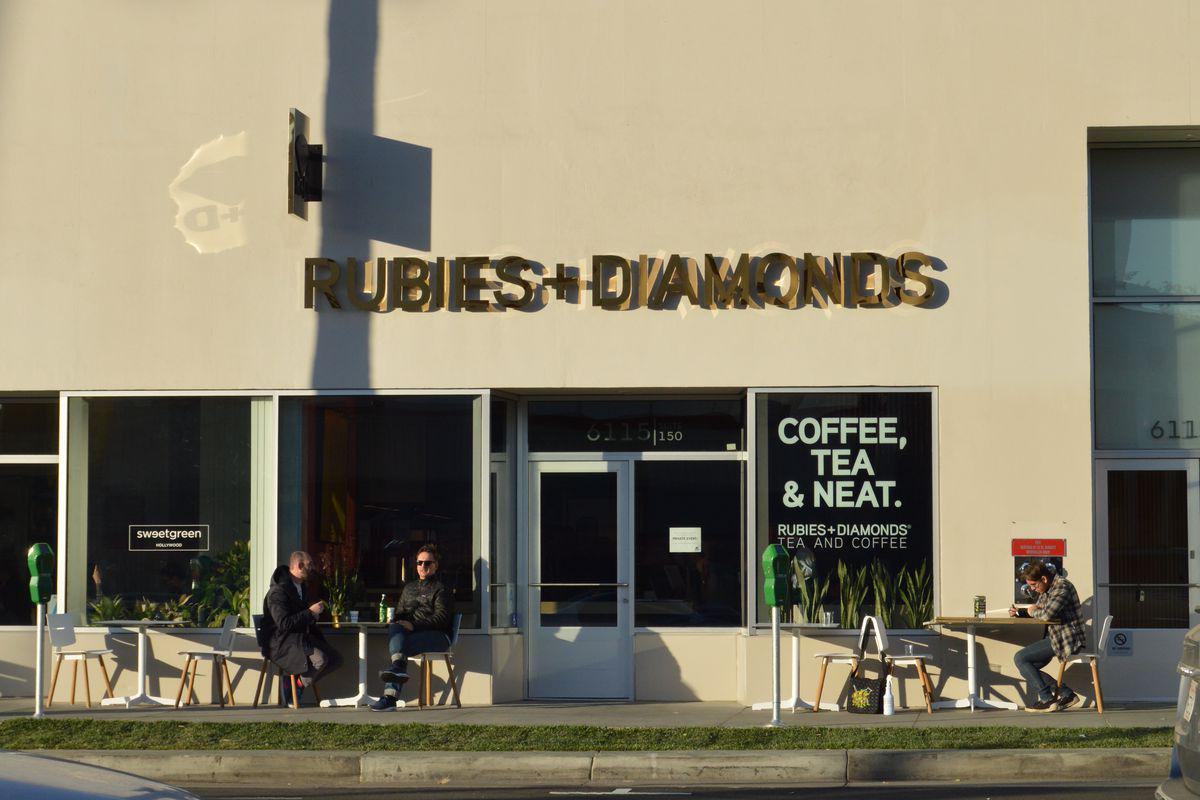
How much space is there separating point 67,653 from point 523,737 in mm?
5464

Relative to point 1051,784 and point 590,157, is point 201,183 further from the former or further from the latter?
point 1051,784

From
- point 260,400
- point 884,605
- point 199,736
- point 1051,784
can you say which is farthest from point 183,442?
point 1051,784

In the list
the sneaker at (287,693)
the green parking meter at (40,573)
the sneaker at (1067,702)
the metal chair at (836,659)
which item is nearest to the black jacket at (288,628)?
the sneaker at (287,693)

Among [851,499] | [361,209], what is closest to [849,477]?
[851,499]

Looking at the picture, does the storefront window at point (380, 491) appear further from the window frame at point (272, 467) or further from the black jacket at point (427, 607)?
the black jacket at point (427, 607)

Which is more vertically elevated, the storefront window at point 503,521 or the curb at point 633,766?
the storefront window at point 503,521

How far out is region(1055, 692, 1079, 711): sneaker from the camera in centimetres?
1386

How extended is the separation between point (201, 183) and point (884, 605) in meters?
7.82

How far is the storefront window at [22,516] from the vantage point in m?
15.9

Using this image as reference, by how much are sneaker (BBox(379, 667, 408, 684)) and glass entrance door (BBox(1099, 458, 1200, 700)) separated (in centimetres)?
664

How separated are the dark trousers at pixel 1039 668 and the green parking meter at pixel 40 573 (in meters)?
Answer: 8.74

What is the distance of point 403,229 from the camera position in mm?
14953

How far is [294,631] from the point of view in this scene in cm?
1429

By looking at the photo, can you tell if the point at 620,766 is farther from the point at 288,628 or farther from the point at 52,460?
the point at 52,460
